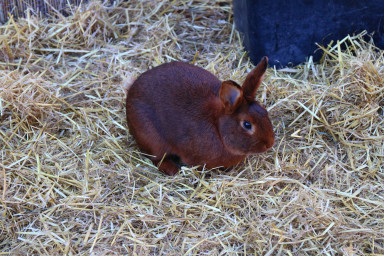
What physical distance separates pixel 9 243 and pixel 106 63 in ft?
7.22

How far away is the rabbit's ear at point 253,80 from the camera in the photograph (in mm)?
3424

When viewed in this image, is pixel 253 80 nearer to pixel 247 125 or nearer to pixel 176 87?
pixel 247 125

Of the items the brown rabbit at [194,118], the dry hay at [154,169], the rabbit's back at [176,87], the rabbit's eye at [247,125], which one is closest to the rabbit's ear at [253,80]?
the brown rabbit at [194,118]

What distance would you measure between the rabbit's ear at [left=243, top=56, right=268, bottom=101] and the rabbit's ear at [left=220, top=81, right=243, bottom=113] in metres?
0.10

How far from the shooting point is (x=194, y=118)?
12.2 feet

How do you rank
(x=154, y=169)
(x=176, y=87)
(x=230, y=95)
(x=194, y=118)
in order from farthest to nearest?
1. (x=154, y=169)
2. (x=176, y=87)
3. (x=194, y=118)
4. (x=230, y=95)

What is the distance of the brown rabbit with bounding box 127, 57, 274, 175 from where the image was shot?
350cm

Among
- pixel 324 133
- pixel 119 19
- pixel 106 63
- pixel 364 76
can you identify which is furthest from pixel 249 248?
pixel 119 19

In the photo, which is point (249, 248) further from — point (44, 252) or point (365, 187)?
point (44, 252)

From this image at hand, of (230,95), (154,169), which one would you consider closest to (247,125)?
(230,95)

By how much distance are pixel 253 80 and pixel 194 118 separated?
54 centimetres

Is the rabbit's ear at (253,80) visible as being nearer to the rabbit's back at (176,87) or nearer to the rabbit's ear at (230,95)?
the rabbit's ear at (230,95)

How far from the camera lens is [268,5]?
14.8ft

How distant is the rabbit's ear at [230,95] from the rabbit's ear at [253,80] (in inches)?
3.9
